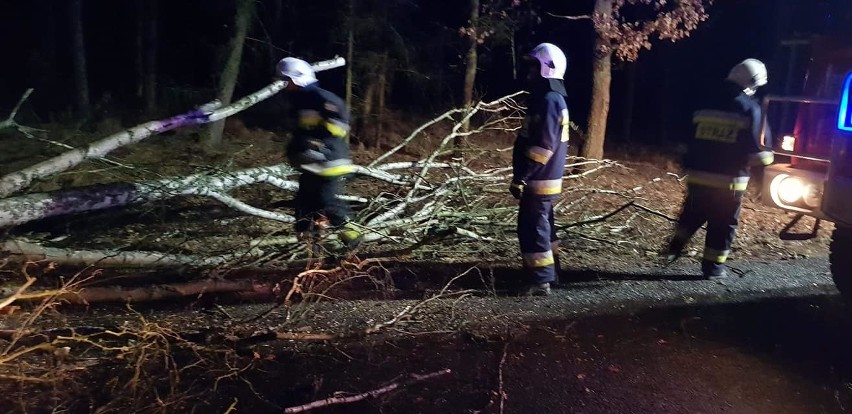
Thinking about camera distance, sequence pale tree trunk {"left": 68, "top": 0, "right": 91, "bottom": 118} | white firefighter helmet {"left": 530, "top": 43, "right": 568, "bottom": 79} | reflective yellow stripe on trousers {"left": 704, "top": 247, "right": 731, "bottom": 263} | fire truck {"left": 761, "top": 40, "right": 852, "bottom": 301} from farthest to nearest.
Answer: pale tree trunk {"left": 68, "top": 0, "right": 91, "bottom": 118}, reflective yellow stripe on trousers {"left": 704, "top": 247, "right": 731, "bottom": 263}, white firefighter helmet {"left": 530, "top": 43, "right": 568, "bottom": 79}, fire truck {"left": 761, "top": 40, "right": 852, "bottom": 301}

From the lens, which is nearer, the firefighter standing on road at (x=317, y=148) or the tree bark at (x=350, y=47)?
the firefighter standing on road at (x=317, y=148)

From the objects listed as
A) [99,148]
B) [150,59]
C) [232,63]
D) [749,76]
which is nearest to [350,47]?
[232,63]

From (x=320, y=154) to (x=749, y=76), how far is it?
3109 millimetres

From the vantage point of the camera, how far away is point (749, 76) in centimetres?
479

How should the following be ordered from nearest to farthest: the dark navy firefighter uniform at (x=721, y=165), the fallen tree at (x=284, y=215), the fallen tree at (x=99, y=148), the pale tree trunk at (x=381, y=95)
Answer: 1. the fallen tree at (x=284, y=215)
2. the dark navy firefighter uniform at (x=721, y=165)
3. the fallen tree at (x=99, y=148)
4. the pale tree trunk at (x=381, y=95)

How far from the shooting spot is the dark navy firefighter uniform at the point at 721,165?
473cm

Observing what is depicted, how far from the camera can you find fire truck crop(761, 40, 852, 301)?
4.39m

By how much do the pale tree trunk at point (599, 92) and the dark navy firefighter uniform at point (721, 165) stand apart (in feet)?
13.8

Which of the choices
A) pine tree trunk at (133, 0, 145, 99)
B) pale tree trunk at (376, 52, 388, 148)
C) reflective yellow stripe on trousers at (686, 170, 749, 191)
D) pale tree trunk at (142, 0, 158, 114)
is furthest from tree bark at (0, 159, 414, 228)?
pine tree trunk at (133, 0, 145, 99)

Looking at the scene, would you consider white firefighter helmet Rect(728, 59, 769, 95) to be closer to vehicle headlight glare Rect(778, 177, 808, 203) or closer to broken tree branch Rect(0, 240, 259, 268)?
vehicle headlight glare Rect(778, 177, 808, 203)

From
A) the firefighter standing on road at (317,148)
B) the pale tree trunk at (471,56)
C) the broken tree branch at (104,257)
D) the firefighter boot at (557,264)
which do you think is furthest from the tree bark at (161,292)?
the pale tree trunk at (471,56)

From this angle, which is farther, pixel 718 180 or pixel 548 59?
pixel 718 180

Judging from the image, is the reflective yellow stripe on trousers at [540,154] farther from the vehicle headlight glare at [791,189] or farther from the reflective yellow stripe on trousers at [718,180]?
the vehicle headlight glare at [791,189]

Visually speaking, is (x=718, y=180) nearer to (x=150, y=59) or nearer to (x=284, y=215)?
(x=284, y=215)
